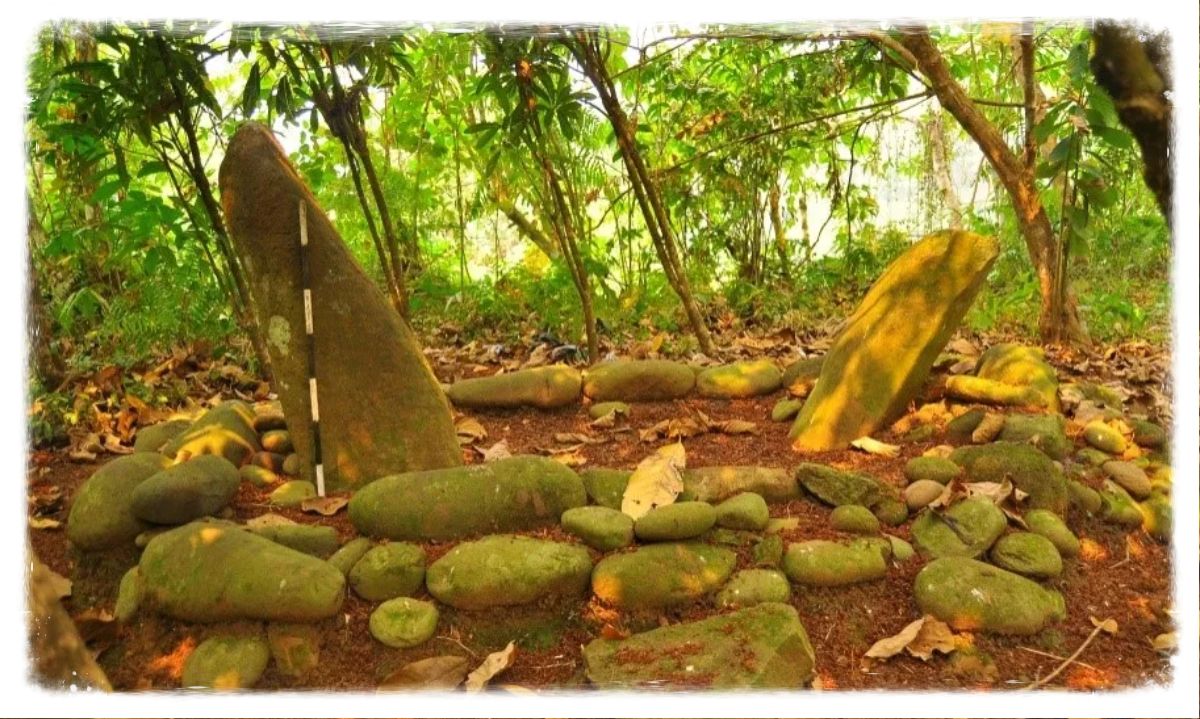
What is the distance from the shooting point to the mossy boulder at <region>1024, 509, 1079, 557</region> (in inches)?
107

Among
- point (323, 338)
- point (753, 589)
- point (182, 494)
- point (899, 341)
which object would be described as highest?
point (323, 338)

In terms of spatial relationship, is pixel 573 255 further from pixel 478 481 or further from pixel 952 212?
pixel 952 212

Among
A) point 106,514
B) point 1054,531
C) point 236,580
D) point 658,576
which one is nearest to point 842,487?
point 1054,531

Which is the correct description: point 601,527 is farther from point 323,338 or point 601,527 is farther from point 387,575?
point 323,338

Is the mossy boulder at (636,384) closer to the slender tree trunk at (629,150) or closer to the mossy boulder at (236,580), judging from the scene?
the slender tree trunk at (629,150)

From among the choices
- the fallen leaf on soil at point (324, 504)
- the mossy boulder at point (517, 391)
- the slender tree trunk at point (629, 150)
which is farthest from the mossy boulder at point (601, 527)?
the slender tree trunk at point (629, 150)

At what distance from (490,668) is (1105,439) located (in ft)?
8.85

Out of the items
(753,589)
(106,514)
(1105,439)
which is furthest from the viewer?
(1105,439)

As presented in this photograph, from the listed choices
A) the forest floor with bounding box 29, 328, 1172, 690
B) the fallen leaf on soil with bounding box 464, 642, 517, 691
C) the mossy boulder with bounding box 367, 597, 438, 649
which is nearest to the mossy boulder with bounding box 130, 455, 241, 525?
the forest floor with bounding box 29, 328, 1172, 690

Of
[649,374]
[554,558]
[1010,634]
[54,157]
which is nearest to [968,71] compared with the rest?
[649,374]

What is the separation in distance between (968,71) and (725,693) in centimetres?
535

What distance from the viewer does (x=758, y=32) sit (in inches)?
103

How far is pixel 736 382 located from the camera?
4.22 m

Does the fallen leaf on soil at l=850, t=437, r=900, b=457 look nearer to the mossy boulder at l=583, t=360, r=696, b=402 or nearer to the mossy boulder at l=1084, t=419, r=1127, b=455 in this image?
the mossy boulder at l=1084, t=419, r=1127, b=455
